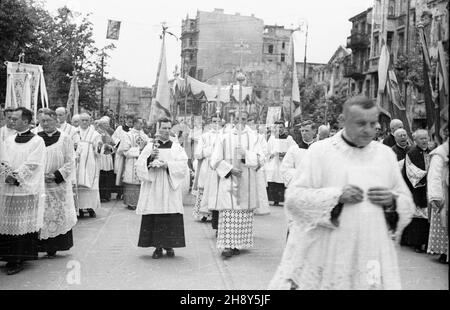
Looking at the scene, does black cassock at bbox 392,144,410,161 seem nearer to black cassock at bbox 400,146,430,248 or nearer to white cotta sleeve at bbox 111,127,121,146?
black cassock at bbox 400,146,430,248

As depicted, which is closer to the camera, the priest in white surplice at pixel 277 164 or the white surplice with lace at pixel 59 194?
the white surplice with lace at pixel 59 194

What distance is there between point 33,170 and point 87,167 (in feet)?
16.5

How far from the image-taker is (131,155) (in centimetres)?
1433

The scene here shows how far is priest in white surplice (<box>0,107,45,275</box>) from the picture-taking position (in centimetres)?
723

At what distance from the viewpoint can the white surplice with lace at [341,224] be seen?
3844 millimetres

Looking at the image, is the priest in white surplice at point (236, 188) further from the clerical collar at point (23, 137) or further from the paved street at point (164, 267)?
the clerical collar at point (23, 137)

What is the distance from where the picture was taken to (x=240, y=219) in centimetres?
879

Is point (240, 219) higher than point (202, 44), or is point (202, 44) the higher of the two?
point (202, 44)

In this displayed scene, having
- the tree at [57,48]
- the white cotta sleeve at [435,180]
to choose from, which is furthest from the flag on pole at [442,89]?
the tree at [57,48]

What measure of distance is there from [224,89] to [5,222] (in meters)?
16.8

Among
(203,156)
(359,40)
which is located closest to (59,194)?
(203,156)

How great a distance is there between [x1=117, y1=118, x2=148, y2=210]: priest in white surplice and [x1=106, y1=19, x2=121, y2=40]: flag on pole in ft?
7.45
